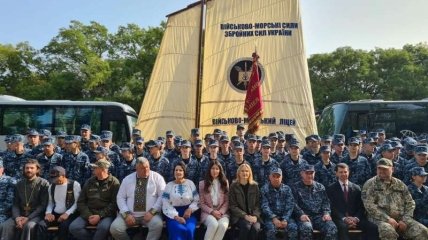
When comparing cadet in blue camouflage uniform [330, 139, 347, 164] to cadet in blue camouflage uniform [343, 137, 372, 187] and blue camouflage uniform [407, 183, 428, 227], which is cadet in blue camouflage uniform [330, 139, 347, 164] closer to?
cadet in blue camouflage uniform [343, 137, 372, 187]

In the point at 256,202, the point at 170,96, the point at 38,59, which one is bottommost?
the point at 256,202

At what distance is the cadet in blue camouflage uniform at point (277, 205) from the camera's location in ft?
23.4

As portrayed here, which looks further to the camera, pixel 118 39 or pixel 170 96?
pixel 118 39

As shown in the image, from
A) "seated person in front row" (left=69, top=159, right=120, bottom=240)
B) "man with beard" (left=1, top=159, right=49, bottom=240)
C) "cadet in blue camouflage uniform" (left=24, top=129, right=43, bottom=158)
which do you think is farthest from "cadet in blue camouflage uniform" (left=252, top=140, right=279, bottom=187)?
"cadet in blue camouflage uniform" (left=24, top=129, right=43, bottom=158)

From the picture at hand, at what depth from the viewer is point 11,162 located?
889 centimetres

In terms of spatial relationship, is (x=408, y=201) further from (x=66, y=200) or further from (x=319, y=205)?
(x=66, y=200)

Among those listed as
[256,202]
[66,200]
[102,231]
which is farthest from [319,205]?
[66,200]

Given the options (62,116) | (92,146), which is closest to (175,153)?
(92,146)

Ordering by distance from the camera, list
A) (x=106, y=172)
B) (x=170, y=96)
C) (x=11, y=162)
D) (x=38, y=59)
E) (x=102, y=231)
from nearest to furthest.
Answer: (x=102, y=231) < (x=106, y=172) < (x=11, y=162) < (x=170, y=96) < (x=38, y=59)

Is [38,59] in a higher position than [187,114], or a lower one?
higher

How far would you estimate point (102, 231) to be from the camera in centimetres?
710

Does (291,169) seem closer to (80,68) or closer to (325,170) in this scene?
(325,170)

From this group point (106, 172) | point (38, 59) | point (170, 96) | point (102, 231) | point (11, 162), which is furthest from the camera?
point (38, 59)

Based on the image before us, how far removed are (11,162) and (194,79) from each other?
243 inches
